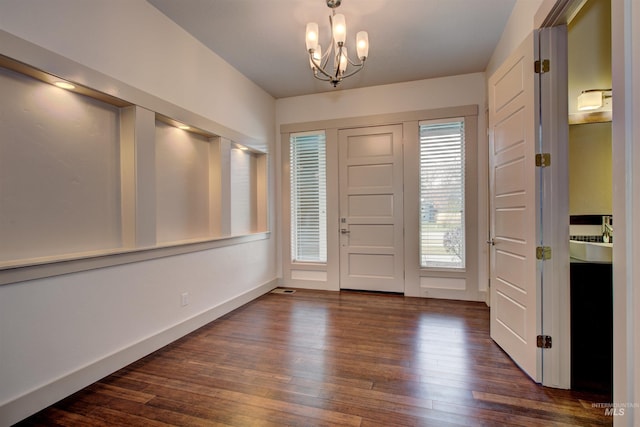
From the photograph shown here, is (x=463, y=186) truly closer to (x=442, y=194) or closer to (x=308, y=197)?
(x=442, y=194)

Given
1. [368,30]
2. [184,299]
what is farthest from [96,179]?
[368,30]

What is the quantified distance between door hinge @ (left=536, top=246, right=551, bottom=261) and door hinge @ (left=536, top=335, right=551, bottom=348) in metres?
0.54

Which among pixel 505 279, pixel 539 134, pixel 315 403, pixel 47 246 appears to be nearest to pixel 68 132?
pixel 47 246

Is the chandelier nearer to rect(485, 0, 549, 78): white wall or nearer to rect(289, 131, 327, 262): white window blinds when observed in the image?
rect(485, 0, 549, 78): white wall

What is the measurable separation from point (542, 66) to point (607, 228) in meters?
1.51

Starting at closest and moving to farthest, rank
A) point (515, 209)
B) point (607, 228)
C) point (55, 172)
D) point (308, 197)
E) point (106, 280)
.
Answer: point (55, 172)
point (106, 280)
point (515, 209)
point (607, 228)
point (308, 197)

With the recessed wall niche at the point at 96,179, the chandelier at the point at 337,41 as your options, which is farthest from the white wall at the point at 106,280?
the chandelier at the point at 337,41

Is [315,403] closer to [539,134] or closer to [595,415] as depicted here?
[595,415]

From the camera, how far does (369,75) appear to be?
12.8 feet

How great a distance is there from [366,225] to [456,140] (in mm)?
1682

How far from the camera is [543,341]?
2027mm

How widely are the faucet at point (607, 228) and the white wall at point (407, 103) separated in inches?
51.5

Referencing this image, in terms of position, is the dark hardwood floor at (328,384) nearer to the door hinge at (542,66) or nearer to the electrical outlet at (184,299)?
the electrical outlet at (184,299)

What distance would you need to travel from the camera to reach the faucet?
246cm
